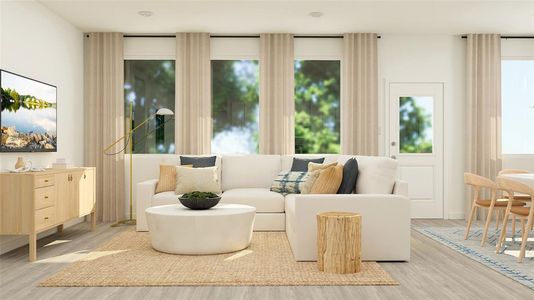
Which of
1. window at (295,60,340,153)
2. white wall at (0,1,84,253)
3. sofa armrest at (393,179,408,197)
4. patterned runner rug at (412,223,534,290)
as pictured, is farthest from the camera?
window at (295,60,340,153)

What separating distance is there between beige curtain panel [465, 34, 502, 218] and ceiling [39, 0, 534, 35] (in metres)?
0.26

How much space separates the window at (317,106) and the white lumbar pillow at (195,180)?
1.79 m

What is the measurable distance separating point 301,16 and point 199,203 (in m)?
2.86

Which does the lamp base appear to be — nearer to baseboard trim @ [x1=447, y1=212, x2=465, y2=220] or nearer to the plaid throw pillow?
the plaid throw pillow

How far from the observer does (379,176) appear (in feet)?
15.0

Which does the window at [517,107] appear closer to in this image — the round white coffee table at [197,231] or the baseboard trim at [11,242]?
the round white coffee table at [197,231]

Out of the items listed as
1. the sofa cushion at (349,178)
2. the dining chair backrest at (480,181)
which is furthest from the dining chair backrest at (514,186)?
the sofa cushion at (349,178)

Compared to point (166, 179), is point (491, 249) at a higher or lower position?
lower

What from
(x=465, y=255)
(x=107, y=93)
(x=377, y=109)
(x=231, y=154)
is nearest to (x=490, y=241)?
(x=465, y=255)

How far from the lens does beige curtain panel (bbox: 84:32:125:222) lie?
7047 mm

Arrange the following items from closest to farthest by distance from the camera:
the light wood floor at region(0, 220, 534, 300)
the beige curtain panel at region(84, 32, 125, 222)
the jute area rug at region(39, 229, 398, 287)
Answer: the light wood floor at region(0, 220, 534, 300) → the jute area rug at region(39, 229, 398, 287) → the beige curtain panel at region(84, 32, 125, 222)

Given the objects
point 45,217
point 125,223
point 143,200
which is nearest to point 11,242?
point 45,217

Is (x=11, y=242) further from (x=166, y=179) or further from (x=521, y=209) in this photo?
(x=521, y=209)

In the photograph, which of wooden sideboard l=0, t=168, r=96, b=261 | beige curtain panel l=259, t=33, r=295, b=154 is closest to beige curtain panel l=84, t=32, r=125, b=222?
wooden sideboard l=0, t=168, r=96, b=261
